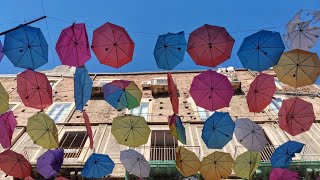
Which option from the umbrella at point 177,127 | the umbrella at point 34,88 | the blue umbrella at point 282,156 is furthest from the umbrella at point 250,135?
the umbrella at point 34,88

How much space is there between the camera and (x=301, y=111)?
26.6 ft

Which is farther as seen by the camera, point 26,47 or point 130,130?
point 130,130

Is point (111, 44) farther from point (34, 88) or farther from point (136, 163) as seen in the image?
point (136, 163)

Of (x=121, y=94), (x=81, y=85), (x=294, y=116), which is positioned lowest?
(x=294, y=116)

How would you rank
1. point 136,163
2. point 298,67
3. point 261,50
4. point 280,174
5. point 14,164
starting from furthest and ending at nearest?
point 136,163
point 14,164
point 280,174
point 261,50
point 298,67

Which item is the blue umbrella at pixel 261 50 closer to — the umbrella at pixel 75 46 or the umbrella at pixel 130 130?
the umbrella at pixel 130 130

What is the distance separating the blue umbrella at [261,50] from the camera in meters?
7.43

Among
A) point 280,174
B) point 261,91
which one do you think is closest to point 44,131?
point 261,91

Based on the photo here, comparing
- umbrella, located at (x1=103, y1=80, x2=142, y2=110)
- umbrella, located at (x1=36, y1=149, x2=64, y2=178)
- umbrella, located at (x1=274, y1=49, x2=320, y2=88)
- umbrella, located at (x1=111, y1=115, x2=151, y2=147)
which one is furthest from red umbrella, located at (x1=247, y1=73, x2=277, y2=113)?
umbrella, located at (x1=36, y1=149, x2=64, y2=178)

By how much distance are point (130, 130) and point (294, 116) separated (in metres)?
4.30

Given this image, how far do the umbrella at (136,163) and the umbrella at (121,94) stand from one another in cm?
139

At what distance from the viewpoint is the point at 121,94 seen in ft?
27.7

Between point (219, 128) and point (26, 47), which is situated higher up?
point (26, 47)

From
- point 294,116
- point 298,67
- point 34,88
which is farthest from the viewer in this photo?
Result: point 294,116
